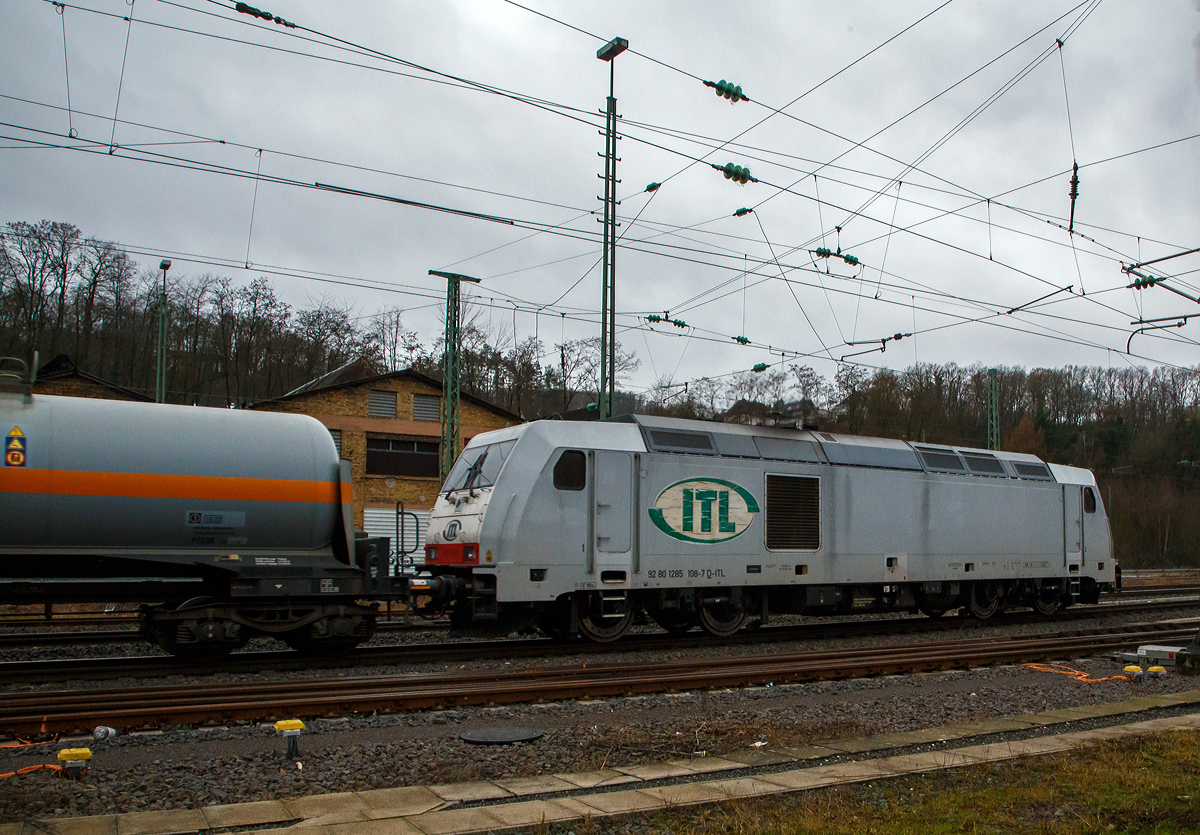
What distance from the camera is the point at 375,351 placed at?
44.1 m

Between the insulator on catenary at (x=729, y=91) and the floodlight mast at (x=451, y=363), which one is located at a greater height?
the insulator on catenary at (x=729, y=91)

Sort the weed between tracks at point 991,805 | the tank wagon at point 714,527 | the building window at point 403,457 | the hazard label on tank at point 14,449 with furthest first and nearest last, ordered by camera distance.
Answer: the building window at point 403,457
the tank wagon at point 714,527
the hazard label on tank at point 14,449
the weed between tracks at point 991,805

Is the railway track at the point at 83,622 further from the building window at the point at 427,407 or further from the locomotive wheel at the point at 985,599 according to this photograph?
the building window at the point at 427,407

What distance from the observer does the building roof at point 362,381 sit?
32.5 metres

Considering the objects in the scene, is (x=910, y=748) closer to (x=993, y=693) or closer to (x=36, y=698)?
(x=993, y=693)

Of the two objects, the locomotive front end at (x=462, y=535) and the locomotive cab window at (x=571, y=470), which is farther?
the locomotive cab window at (x=571, y=470)

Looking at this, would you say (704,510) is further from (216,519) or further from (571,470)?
(216,519)

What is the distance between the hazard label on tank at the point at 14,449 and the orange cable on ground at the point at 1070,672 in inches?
531

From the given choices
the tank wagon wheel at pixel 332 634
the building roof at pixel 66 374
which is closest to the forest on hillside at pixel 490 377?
the building roof at pixel 66 374

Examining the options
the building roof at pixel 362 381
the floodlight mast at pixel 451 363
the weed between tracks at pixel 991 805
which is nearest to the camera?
the weed between tracks at pixel 991 805

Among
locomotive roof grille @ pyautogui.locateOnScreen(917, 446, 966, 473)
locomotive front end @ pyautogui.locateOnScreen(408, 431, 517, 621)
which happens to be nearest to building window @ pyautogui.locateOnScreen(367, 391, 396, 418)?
locomotive front end @ pyautogui.locateOnScreen(408, 431, 517, 621)

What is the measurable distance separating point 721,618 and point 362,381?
71.4ft

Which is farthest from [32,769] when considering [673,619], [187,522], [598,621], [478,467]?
[673,619]

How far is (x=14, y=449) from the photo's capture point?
10.1 m
